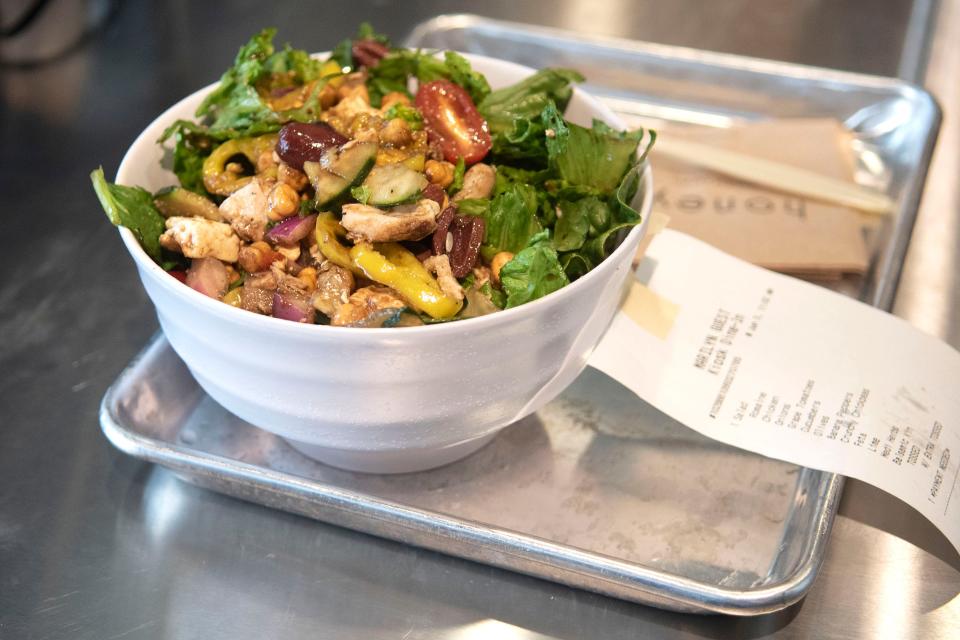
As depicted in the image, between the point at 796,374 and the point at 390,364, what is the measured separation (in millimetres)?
369

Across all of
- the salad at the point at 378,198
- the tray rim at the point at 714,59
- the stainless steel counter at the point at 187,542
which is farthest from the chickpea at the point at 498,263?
the tray rim at the point at 714,59

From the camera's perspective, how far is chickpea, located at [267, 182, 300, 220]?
686mm

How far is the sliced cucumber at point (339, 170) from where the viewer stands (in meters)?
0.67

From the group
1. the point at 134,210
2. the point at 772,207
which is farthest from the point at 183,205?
the point at 772,207

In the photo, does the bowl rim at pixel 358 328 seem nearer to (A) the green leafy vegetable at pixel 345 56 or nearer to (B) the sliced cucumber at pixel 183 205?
(B) the sliced cucumber at pixel 183 205

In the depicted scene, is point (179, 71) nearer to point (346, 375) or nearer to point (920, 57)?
point (346, 375)

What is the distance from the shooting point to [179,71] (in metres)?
1.42

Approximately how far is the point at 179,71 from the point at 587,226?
93 centimetres

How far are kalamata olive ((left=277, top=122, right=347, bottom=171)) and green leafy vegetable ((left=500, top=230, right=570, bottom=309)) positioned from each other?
0.53 feet

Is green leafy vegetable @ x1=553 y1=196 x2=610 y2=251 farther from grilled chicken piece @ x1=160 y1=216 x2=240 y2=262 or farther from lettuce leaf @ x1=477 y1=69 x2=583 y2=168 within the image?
grilled chicken piece @ x1=160 y1=216 x2=240 y2=262

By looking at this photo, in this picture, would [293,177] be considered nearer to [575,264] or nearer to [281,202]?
[281,202]

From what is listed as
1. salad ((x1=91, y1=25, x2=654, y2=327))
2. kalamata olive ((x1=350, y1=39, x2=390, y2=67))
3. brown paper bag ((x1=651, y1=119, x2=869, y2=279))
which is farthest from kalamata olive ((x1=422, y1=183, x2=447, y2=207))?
brown paper bag ((x1=651, y1=119, x2=869, y2=279))

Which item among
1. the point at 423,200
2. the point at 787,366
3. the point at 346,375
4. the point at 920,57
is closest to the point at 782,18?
the point at 920,57

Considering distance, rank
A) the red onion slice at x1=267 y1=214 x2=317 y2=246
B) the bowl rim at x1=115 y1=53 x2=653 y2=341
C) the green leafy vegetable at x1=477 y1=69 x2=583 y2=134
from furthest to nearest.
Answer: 1. the green leafy vegetable at x1=477 y1=69 x2=583 y2=134
2. the red onion slice at x1=267 y1=214 x2=317 y2=246
3. the bowl rim at x1=115 y1=53 x2=653 y2=341
